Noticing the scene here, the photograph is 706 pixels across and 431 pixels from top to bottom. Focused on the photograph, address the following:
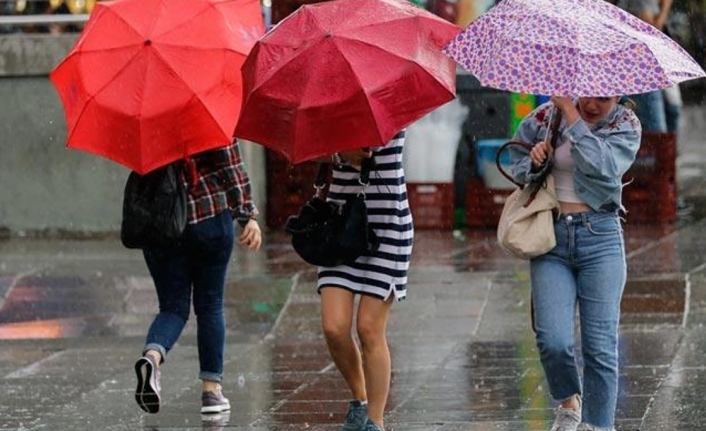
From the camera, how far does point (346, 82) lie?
6422 mm

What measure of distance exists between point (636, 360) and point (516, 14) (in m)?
3.28

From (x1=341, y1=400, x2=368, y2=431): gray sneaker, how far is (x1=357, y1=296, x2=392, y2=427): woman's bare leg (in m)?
0.11

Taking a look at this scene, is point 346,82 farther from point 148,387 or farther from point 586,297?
point 148,387

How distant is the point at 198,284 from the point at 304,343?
218 centimetres

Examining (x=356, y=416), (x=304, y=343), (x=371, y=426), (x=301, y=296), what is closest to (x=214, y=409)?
(x=356, y=416)

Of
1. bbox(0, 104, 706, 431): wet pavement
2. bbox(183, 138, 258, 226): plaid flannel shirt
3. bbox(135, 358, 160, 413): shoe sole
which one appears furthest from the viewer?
bbox(0, 104, 706, 431): wet pavement

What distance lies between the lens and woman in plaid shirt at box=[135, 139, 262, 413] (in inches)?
305

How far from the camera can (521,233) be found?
21.3 ft

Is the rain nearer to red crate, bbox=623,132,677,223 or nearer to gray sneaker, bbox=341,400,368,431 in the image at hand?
red crate, bbox=623,132,677,223

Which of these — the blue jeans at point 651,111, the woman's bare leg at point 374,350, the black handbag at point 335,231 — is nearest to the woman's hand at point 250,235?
the black handbag at point 335,231

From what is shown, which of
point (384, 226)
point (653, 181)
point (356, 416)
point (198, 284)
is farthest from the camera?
point (653, 181)

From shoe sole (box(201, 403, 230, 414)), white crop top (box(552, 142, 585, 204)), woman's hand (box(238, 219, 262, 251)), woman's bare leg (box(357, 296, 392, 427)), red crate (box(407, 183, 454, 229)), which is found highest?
white crop top (box(552, 142, 585, 204))

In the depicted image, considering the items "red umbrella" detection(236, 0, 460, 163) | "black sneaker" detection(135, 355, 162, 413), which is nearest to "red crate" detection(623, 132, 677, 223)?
"black sneaker" detection(135, 355, 162, 413)

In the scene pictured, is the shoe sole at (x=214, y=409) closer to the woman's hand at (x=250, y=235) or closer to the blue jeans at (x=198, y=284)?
the blue jeans at (x=198, y=284)
